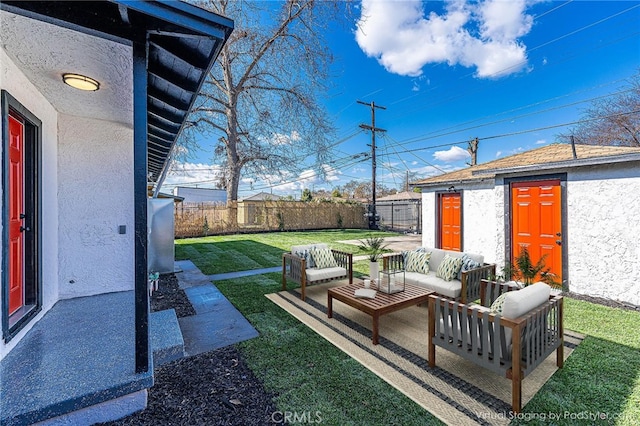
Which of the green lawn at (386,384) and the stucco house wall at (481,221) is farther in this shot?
the stucco house wall at (481,221)

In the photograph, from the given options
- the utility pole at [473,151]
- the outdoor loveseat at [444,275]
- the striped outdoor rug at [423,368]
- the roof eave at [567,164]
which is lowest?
the striped outdoor rug at [423,368]

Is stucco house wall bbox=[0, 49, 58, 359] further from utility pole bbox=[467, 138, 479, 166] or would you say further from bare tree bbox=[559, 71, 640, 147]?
utility pole bbox=[467, 138, 479, 166]

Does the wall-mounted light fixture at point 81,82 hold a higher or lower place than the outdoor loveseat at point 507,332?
higher

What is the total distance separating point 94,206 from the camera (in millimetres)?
4211

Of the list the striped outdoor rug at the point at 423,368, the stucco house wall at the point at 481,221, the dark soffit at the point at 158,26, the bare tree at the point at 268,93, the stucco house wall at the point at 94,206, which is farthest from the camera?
the bare tree at the point at 268,93

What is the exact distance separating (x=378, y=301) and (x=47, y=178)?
14.7 feet

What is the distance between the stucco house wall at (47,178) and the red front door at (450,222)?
27.5ft

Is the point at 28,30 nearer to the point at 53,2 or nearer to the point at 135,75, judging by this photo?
the point at 53,2

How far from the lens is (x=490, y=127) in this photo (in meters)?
14.8

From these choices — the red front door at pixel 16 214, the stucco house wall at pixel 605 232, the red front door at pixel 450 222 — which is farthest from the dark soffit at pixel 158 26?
the red front door at pixel 450 222

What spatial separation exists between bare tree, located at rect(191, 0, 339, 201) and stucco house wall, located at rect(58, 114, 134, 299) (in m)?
10.9

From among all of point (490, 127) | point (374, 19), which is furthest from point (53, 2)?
point (490, 127)

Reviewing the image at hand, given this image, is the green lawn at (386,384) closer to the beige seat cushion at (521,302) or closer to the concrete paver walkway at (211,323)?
the concrete paver walkway at (211,323)

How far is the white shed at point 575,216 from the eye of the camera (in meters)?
4.47
